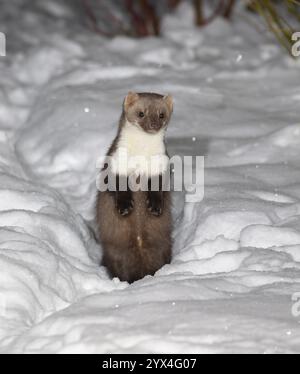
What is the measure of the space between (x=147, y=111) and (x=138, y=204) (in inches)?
20.6

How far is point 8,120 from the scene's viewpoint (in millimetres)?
7496

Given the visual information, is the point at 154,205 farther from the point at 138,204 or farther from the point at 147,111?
the point at 147,111

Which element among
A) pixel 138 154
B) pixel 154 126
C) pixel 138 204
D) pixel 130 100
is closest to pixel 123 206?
pixel 138 204

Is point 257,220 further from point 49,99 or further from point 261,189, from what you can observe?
point 49,99

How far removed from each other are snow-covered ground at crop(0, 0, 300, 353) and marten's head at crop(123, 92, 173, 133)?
64 centimetres

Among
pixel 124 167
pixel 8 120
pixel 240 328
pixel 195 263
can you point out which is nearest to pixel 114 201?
pixel 124 167

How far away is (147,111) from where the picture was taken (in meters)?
4.92

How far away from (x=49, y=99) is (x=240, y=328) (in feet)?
14.3

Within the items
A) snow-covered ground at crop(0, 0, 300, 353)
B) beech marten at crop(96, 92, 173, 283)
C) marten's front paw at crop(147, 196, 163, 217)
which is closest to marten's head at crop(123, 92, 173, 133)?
beech marten at crop(96, 92, 173, 283)

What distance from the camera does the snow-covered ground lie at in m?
3.65

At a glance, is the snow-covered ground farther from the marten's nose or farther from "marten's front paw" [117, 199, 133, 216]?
the marten's nose

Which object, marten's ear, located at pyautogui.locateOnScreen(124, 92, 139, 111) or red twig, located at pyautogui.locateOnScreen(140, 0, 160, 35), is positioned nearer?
marten's ear, located at pyautogui.locateOnScreen(124, 92, 139, 111)

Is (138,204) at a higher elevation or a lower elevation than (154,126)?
lower
